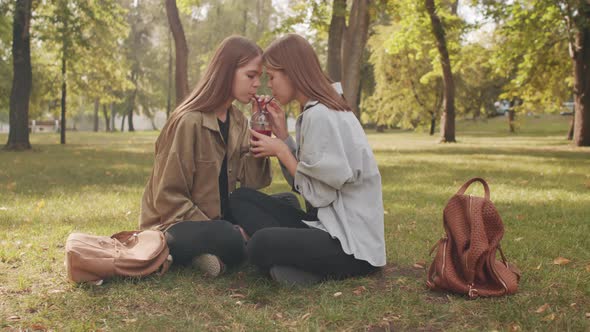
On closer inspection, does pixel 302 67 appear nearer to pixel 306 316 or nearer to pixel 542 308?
pixel 306 316

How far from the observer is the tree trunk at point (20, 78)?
1845cm

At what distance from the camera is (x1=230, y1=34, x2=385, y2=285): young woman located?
368 cm

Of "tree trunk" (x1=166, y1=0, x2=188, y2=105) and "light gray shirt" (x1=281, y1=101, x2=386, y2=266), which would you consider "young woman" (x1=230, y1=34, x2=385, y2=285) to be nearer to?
"light gray shirt" (x1=281, y1=101, x2=386, y2=266)

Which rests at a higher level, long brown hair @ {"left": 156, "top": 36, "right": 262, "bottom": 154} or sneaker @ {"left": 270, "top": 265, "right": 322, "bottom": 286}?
long brown hair @ {"left": 156, "top": 36, "right": 262, "bottom": 154}

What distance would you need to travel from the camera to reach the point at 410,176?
1098 centimetres

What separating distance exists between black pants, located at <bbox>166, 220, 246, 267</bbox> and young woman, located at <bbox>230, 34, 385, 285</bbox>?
0.69 feet

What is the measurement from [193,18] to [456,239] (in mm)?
38774

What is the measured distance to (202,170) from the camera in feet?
13.5

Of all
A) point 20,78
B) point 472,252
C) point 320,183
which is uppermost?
point 20,78

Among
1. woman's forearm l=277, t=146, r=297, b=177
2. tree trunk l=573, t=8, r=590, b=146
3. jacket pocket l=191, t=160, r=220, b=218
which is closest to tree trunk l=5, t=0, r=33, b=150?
jacket pocket l=191, t=160, r=220, b=218

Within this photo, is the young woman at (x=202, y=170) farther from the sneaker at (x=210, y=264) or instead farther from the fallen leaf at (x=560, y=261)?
the fallen leaf at (x=560, y=261)

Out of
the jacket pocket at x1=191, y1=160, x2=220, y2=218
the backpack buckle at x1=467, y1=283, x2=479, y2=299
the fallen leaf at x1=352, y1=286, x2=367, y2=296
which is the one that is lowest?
the fallen leaf at x1=352, y1=286, x2=367, y2=296

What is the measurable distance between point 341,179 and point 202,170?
107 cm

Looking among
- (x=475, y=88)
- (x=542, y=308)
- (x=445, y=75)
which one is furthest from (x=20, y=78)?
(x=475, y=88)
